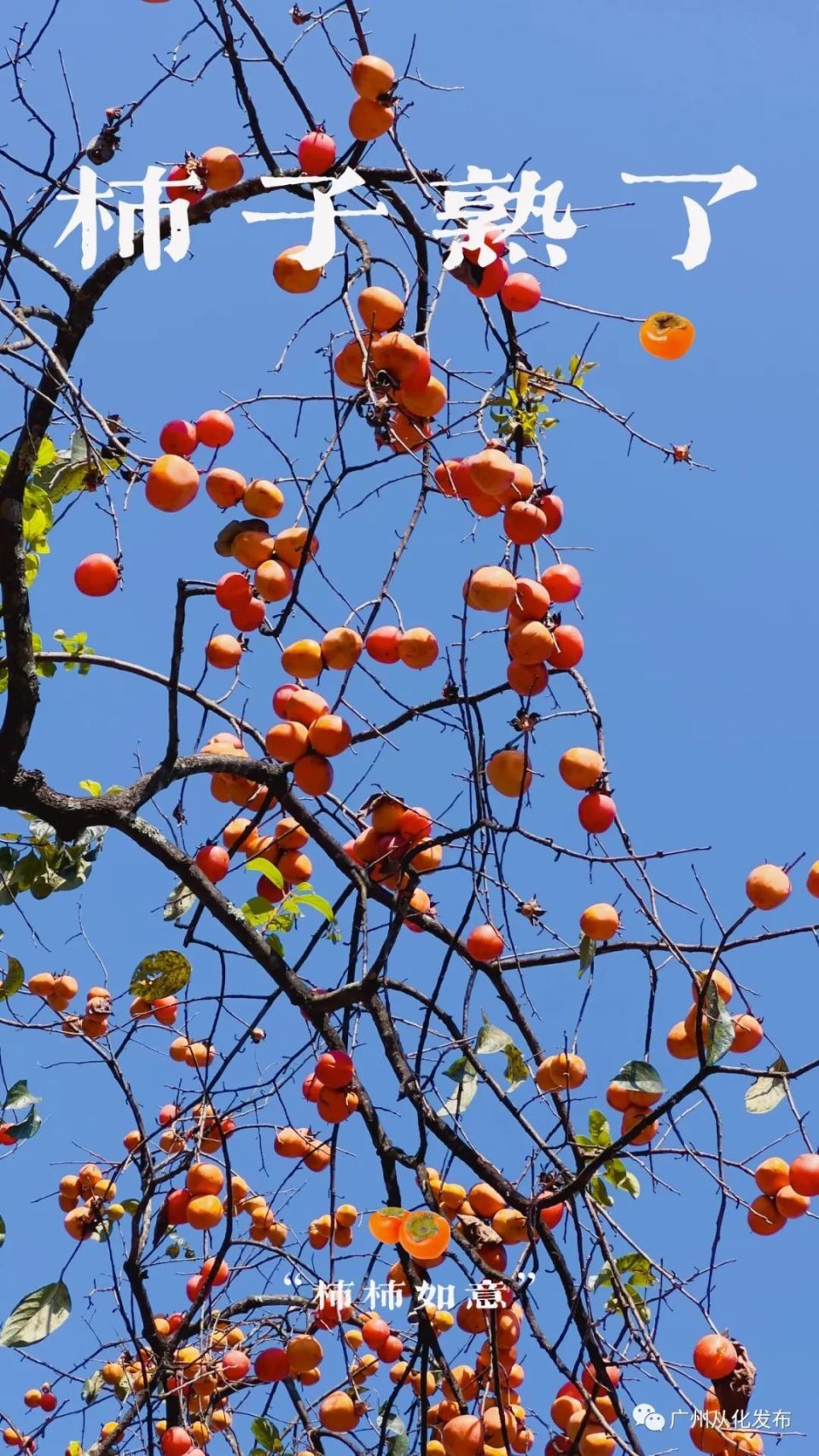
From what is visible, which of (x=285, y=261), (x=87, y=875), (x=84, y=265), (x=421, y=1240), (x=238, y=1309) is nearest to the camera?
(x=421, y=1240)

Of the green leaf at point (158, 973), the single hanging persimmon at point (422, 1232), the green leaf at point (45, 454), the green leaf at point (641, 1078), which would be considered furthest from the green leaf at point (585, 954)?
the green leaf at point (45, 454)

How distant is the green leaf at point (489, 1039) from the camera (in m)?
2.15

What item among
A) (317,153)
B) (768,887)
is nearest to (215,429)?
(317,153)

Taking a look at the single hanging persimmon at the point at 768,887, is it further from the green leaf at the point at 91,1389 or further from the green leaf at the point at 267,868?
the green leaf at the point at 91,1389

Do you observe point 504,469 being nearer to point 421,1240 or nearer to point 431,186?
point 431,186

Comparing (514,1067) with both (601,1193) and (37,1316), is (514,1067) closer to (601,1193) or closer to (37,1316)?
(601,1193)

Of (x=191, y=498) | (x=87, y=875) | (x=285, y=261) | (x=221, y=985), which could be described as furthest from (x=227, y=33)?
(x=87, y=875)

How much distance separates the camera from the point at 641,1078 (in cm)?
202

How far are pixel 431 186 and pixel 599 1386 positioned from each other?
2008mm

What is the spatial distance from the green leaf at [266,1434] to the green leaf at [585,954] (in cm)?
150

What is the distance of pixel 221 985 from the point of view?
2.10 meters

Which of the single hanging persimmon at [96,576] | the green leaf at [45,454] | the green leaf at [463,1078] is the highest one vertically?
the green leaf at [45,454]

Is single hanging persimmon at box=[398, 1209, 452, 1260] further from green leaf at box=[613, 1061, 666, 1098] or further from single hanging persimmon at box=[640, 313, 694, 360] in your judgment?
single hanging persimmon at box=[640, 313, 694, 360]

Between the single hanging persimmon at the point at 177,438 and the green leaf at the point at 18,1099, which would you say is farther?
the green leaf at the point at 18,1099
